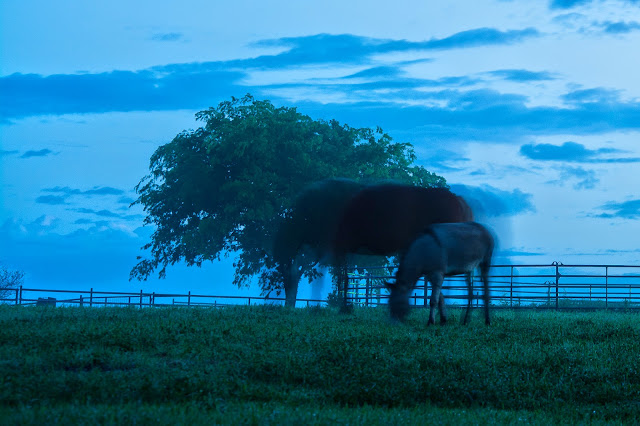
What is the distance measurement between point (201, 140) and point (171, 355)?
2817 centimetres

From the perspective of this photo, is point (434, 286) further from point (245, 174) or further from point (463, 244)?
point (245, 174)

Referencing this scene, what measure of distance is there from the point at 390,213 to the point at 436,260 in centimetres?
496

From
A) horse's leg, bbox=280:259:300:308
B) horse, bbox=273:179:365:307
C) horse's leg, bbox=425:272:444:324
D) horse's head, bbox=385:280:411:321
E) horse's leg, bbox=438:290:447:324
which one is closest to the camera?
horse's head, bbox=385:280:411:321

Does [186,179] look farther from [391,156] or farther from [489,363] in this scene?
[489,363]

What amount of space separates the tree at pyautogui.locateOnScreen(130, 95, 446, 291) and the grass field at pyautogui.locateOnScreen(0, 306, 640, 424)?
2069 cm

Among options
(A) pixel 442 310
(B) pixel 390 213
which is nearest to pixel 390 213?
(B) pixel 390 213

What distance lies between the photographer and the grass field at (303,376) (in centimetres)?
988

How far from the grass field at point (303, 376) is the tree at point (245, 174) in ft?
67.9

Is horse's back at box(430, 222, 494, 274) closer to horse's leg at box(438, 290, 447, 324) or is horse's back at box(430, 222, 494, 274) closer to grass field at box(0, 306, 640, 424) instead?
horse's leg at box(438, 290, 447, 324)

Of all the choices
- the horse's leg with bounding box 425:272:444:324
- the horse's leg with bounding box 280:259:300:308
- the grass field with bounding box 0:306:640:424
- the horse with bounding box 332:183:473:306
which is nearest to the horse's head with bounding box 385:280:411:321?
the horse's leg with bounding box 425:272:444:324

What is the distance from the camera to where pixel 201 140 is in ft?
131

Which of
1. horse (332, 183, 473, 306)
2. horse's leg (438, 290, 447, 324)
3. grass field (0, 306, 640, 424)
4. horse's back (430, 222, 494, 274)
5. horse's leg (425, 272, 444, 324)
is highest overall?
horse (332, 183, 473, 306)

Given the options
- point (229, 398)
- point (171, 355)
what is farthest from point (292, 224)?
point (229, 398)

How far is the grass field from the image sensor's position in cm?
988
